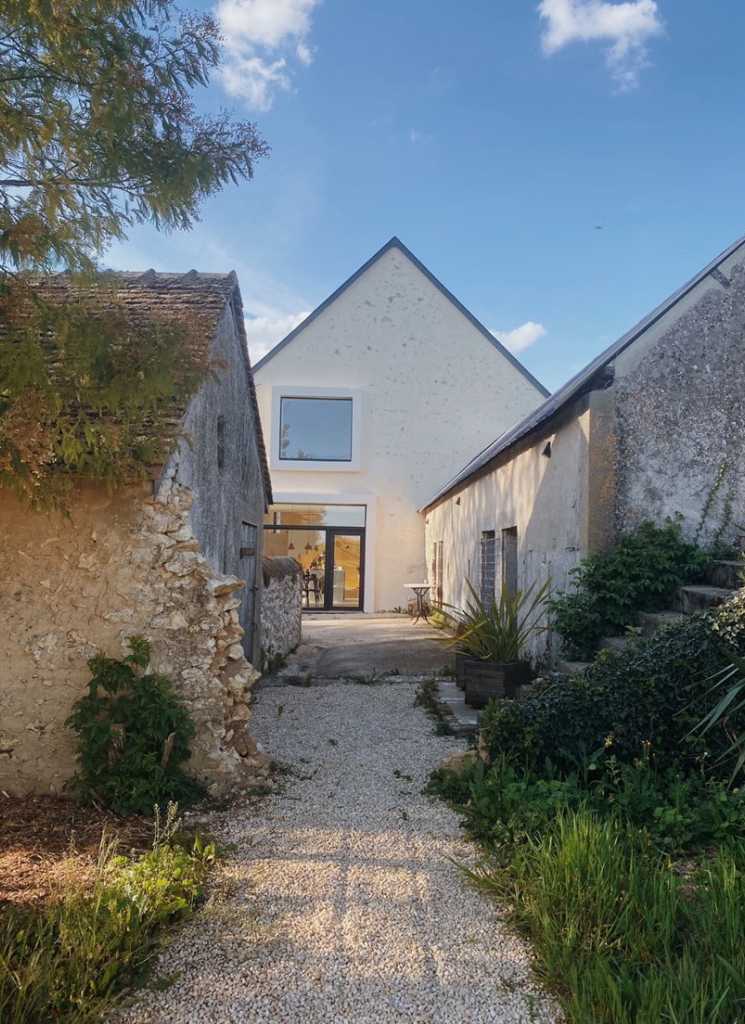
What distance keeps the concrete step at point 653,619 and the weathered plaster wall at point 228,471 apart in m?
4.14

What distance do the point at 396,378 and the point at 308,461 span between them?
3.37 m

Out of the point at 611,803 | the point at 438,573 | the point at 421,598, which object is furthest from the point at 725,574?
the point at 438,573

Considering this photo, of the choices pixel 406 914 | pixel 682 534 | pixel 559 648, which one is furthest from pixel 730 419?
pixel 406 914

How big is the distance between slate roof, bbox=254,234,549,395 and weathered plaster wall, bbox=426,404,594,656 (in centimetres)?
716

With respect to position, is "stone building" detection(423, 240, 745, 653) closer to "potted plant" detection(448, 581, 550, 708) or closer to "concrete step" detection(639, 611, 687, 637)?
"concrete step" detection(639, 611, 687, 637)

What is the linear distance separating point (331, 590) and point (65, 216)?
16.5 meters

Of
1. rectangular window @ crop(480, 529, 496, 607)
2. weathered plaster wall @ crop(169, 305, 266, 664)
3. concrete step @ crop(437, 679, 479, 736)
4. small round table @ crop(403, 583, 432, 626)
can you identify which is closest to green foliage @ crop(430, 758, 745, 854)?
concrete step @ crop(437, 679, 479, 736)

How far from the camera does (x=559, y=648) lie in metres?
7.22

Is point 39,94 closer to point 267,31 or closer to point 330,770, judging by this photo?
point 267,31

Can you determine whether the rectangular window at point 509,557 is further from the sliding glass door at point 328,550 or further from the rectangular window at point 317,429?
the rectangular window at point 317,429

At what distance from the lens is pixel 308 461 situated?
19.5 meters

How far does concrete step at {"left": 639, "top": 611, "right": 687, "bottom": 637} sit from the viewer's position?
243 inches

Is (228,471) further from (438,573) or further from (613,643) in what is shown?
(438,573)

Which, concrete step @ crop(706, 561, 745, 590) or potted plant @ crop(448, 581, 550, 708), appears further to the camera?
potted plant @ crop(448, 581, 550, 708)
